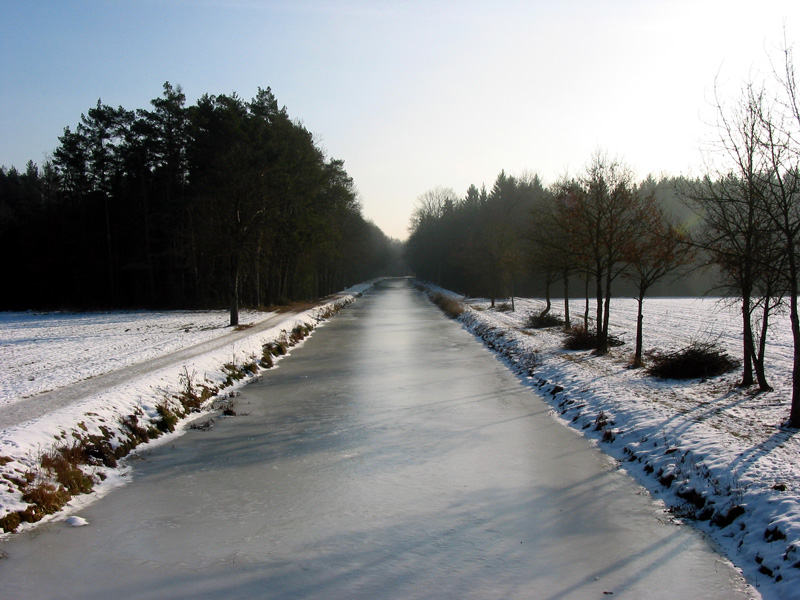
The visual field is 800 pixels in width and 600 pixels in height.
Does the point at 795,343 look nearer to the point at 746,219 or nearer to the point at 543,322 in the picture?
the point at 746,219

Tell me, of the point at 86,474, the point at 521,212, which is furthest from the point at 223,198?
the point at 521,212

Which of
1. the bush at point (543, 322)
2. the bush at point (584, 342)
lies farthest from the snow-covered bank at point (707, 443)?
the bush at point (543, 322)

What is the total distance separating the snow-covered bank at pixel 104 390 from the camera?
26.0 ft

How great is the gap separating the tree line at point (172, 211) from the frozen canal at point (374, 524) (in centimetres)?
2319

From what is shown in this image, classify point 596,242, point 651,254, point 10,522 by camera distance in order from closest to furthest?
point 10,522 < point 651,254 < point 596,242

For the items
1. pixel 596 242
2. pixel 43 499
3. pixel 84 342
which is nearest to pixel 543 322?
pixel 596 242

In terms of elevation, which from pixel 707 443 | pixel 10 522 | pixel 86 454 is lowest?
pixel 10 522

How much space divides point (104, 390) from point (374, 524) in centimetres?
788

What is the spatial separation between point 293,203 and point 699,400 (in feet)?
106

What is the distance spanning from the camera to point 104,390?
12.4 meters

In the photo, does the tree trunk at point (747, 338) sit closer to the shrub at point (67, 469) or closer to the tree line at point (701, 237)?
the tree line at point (701, 237)

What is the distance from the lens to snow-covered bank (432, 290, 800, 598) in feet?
19.8

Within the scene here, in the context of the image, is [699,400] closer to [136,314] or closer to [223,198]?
[223,198]

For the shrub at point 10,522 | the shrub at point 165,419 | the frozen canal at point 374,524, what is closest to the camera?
the frozen canal at point 374,524
